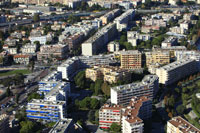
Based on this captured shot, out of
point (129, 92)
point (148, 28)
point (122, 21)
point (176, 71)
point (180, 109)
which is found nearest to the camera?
point (180, 109)

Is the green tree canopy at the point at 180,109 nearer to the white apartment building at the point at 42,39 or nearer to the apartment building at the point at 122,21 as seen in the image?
the white apartment building at the point at 42,39

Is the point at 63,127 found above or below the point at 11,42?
below

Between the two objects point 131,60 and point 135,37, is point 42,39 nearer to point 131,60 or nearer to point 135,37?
point 135,37

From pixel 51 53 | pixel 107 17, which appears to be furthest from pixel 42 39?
pixel 107 17

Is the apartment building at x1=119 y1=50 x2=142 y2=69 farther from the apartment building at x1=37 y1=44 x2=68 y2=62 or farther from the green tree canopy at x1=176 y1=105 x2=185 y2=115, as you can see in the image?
the green tree canopy at x1=176 y1=105 x2=185 y2=115

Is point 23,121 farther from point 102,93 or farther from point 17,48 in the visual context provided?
point 17,48
